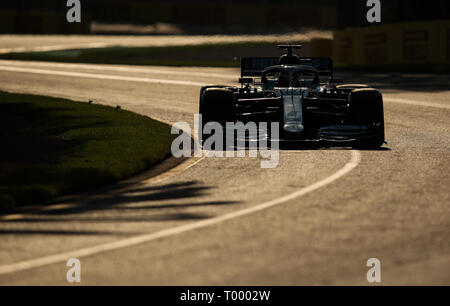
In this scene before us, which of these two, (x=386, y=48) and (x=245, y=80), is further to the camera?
(x=386, y=48)

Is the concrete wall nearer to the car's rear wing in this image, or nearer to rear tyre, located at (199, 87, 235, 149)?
the car's rear wing

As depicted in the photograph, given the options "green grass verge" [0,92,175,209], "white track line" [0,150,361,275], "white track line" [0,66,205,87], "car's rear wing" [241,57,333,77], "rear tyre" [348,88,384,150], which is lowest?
"white track line" [0,150,361,275]

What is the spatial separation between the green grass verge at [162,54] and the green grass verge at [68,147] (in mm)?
21021

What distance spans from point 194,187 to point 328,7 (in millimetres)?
56962

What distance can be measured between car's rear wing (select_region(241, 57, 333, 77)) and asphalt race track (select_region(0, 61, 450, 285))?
9.05 ft

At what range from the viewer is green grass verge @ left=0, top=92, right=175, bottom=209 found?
12133mm

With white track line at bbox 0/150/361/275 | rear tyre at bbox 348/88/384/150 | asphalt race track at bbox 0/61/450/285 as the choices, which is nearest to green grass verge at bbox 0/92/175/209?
asphalt race track at bbox 0/61/450/285

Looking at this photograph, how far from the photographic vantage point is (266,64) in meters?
18.4

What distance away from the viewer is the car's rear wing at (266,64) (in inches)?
720

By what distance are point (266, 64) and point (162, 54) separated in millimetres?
29991

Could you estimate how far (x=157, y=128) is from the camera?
18.3 meters

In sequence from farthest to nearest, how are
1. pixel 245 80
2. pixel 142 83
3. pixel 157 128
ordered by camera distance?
pixel 142 83 < pixel 157 128 < pixel 245 80

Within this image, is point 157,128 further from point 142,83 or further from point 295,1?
point 295,1
